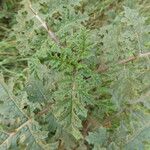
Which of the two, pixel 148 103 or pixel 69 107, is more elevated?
pixel 69 107

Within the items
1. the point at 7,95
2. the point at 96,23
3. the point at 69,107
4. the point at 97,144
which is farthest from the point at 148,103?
the point at 96,23

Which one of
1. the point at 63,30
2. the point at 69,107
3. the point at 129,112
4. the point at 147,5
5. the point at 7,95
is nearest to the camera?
the point at 69,107

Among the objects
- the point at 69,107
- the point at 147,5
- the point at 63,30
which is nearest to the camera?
the point at 69,107

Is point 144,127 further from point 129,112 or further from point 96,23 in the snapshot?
point 96,23

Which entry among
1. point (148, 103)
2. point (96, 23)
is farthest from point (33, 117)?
point (96, 23)

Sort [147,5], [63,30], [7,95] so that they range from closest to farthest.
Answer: [7,95] < [63,30] < [147,5]

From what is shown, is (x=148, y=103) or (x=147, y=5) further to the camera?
(x=147, y=5)

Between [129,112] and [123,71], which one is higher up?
[123,71]

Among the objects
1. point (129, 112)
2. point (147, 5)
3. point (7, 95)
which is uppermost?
point (7, 95)

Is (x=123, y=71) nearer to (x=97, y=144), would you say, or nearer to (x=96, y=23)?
(x=97, y=144)
